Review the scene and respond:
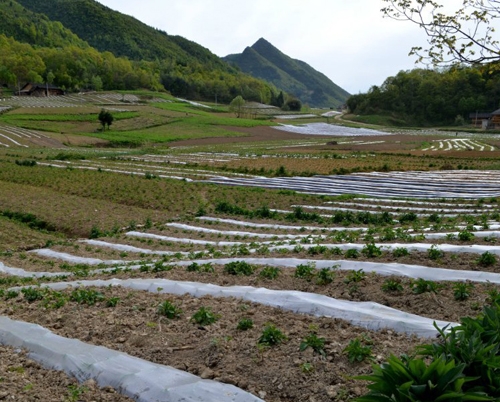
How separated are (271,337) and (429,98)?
106240mm

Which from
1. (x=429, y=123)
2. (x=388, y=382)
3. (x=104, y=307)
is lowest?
(x=104, y=307)

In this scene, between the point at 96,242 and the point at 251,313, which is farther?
the point at 96,242

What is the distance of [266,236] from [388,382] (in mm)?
9921

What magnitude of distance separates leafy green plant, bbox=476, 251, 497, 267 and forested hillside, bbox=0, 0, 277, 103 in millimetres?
112510

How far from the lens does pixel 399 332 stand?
4.54 meters

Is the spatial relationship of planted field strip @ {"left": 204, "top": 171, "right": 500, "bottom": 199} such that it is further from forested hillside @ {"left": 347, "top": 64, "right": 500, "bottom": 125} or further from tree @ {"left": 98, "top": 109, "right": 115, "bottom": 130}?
forested hillside @ {"left": 347, "top": 64, "right": 500, "bottom": 125}

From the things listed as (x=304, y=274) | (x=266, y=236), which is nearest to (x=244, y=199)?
(x=266, y=236)

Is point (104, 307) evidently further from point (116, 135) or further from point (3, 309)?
point (116, 135)

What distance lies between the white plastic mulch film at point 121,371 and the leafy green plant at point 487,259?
14.4 ft

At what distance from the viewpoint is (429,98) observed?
9994 centimetres

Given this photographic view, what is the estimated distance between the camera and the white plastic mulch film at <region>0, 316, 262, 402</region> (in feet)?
12.1

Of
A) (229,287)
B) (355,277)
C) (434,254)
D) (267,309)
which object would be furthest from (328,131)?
(267,309)

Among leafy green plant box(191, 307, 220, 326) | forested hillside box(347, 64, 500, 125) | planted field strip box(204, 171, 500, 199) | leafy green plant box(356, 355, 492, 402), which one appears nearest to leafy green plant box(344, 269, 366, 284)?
leafy green plant box(191, 307, 220, 326)

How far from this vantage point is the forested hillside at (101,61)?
11169 centimetres
